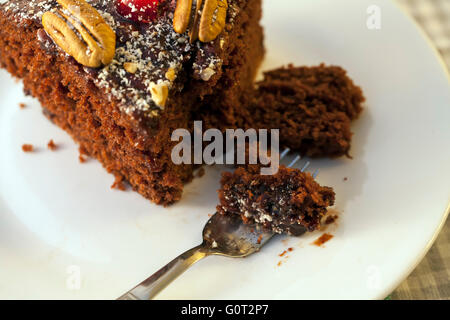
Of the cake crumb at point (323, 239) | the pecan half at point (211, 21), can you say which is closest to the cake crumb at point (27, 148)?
the pecan half at point (211, 21)

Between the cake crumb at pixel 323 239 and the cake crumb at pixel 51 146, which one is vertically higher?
the cake crumb at pixel 51 146

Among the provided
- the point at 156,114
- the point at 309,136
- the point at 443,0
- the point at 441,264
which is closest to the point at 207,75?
the point at 156,114

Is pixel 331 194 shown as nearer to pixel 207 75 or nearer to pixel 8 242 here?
pixel 207 75

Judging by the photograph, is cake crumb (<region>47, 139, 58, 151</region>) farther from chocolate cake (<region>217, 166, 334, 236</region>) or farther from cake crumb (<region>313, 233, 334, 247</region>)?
cake crumb (<region>313, 233, 334, 247</region>)

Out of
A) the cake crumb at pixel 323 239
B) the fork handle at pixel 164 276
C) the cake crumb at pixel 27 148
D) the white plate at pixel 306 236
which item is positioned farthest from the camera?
the cake crumb at pixel 27 148

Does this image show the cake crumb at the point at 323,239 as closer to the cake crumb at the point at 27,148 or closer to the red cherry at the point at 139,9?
the red cherry at the point at 139,9

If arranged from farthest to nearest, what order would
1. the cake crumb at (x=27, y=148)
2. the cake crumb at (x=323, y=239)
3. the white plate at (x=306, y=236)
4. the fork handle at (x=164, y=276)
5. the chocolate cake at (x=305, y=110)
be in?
1. the cake crumb at (x=27, y=148)
2. the chocolate cake at (x=305, y=110)
3. the cake crumb at (x=323, y=239)
4. the white plate at (x=306, y=236)
5. the fork handle at (x=164, y=276)

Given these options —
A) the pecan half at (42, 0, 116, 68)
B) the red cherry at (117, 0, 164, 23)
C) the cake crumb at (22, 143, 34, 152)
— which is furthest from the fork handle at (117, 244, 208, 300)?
the cake crumb at (22, 143, 34, 152)
